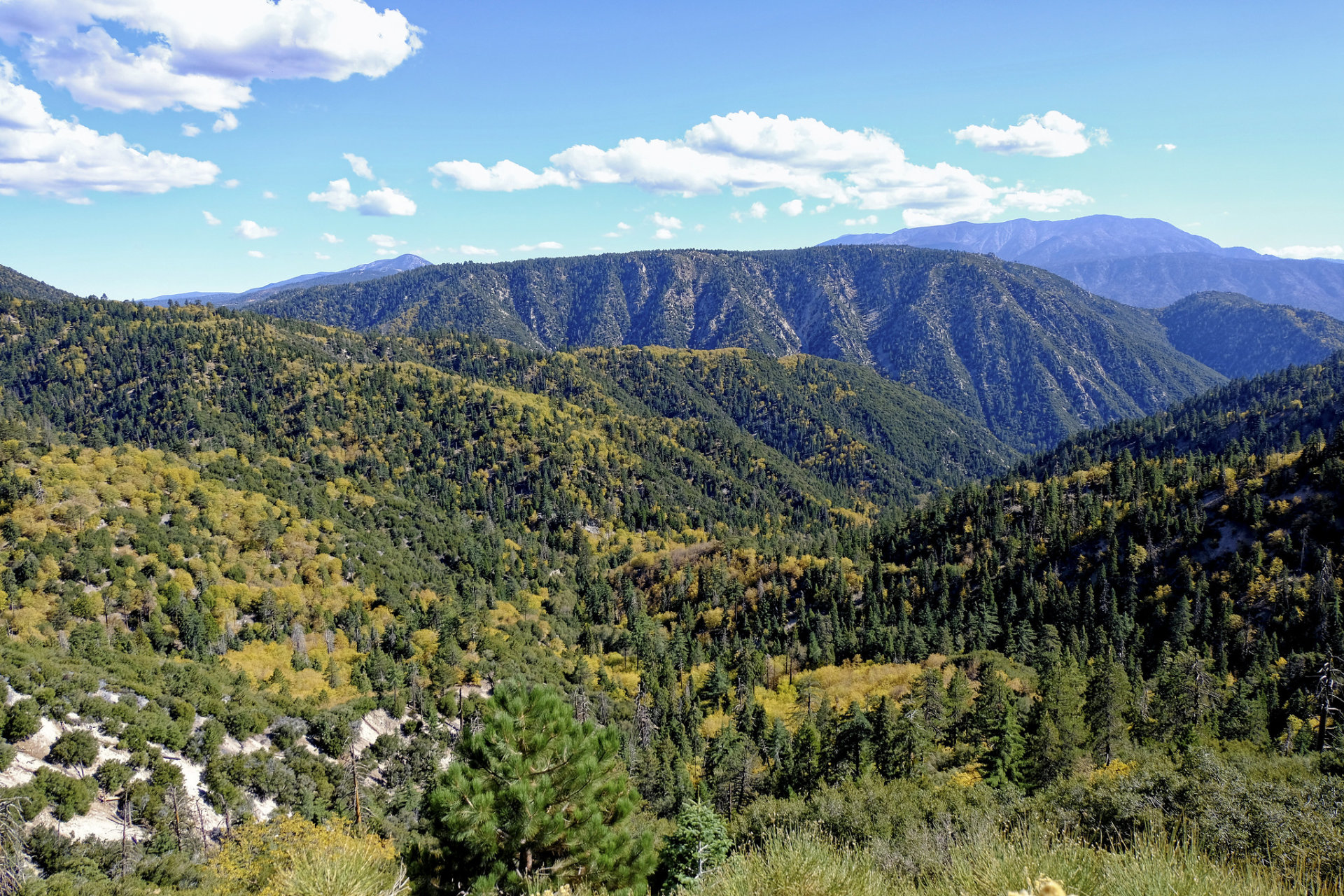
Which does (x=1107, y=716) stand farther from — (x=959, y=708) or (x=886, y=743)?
(x=959, y=708)

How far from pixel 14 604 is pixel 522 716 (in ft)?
288

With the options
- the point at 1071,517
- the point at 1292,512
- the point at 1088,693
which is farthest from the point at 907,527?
the point at 1088,693

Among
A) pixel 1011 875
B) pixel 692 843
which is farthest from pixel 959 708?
pixel 1011 875

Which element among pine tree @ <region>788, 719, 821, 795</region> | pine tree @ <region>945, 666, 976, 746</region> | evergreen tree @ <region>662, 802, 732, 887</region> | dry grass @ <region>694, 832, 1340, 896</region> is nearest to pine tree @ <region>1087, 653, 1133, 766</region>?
pine tree @ <region>945, 666, 976, 746</region>

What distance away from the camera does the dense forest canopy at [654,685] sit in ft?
69.5

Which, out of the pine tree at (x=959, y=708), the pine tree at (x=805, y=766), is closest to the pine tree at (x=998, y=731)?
the pine tree at (x=959, y=708)

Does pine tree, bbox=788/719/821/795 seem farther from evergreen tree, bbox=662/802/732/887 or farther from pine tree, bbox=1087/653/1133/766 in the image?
evergreen tree, bbox=662/802/732/887

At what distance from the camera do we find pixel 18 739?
49.2m

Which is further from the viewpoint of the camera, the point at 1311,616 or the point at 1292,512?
the point at 1292,512

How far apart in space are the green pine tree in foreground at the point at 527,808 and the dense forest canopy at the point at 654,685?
0.11 m

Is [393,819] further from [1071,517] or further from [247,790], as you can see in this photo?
[1071,517]

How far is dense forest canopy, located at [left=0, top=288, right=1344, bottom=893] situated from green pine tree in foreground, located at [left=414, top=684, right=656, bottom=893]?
108mm

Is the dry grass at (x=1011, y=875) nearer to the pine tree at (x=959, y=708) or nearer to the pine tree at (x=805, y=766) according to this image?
the pine tree at (x=805, y=766)

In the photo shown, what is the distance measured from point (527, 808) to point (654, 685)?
10544 cm
